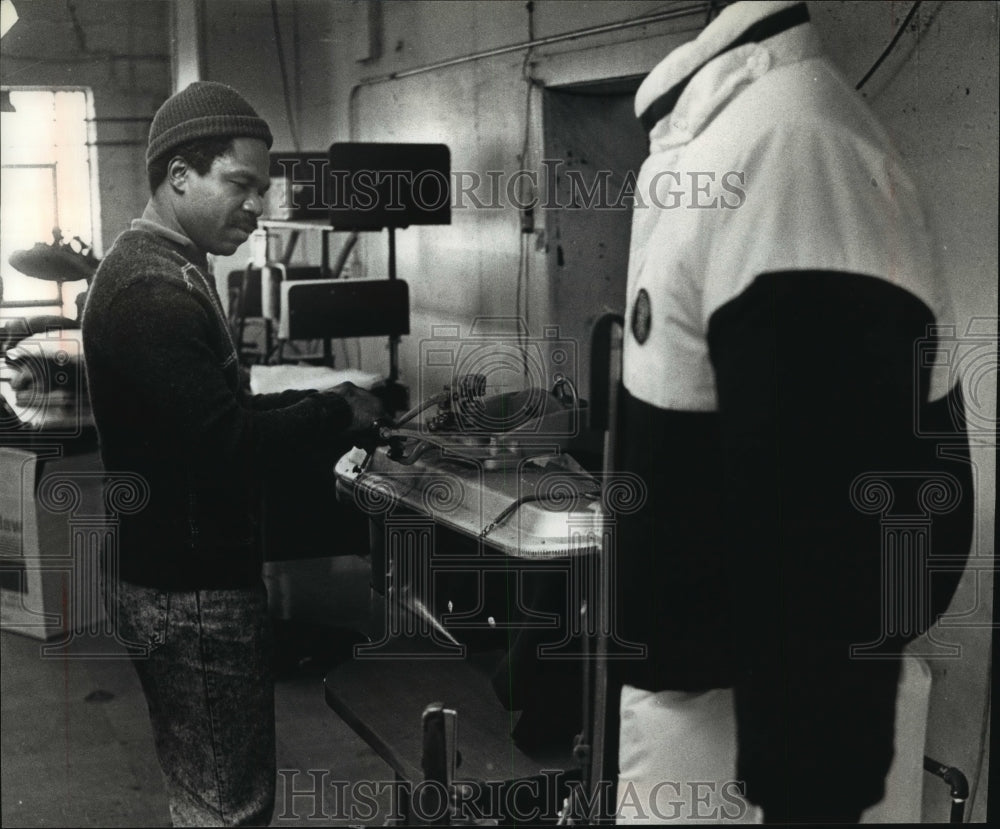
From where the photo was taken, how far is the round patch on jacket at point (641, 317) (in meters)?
1.61

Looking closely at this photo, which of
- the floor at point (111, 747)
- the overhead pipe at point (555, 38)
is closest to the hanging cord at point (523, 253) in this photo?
the overhead pipe at point (555, 38)

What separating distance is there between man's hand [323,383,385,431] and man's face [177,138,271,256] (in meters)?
0.25

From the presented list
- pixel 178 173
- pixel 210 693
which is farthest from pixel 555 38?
pixel 210 693

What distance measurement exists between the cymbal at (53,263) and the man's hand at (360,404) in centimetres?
39

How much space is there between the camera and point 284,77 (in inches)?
69.4

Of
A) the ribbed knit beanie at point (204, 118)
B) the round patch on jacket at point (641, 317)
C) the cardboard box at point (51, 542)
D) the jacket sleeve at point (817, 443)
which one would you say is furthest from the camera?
the cardboard box at point (51, 542)

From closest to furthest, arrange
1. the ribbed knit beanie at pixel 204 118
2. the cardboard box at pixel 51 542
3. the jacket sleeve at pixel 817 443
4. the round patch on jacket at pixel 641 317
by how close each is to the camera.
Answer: the jacket sleeve at pixel 817 443 → the round patch on jacket at pixel 641 317 → the ribbed knit beanie at pixel 204 118 → the cardboard box at pixel 51 542

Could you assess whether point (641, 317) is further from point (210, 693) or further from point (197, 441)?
point (210, 693)

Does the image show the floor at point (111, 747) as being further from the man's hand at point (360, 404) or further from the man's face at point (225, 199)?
the man's face at point (225, 199)

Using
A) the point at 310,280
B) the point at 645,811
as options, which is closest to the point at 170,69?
the point at 310,280

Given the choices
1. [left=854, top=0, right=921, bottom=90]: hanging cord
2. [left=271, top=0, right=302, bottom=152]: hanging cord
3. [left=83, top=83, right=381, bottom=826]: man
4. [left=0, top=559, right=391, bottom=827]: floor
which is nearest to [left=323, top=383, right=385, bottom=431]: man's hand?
[left=83, top=83, right=381, bottom=826]: man

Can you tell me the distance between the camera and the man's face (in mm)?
1704

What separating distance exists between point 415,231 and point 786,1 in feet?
1.96

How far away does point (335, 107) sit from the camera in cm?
179
